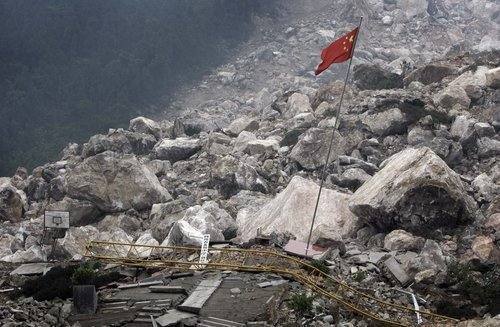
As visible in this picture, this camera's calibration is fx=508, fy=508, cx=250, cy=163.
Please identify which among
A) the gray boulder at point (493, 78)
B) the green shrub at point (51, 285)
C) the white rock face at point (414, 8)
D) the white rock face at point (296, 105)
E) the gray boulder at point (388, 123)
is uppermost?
the white rock face at point (414, 8)

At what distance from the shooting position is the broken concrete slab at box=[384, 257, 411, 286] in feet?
36.5

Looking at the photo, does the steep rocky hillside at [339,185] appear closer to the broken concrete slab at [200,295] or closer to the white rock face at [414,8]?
the broken concrete slab at [200,295]

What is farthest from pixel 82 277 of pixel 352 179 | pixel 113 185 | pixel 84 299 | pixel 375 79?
pixel 375 79

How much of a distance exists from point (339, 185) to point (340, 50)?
22.3 feet

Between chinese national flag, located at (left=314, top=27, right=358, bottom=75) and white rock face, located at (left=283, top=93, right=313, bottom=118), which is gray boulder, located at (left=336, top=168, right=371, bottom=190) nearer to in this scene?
chinese national flag, located at (left=314, top=27, right=358, bottom=75)

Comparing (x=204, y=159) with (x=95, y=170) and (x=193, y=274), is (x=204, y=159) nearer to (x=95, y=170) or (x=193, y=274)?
(x=95, y=170)

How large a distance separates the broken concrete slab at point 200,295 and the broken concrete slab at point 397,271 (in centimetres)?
388

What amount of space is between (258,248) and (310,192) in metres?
3.64

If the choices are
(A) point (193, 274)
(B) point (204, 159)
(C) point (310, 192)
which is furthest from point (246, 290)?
(B) point (204, 159)

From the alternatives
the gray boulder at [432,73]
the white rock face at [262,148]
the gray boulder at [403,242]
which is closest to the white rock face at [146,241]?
the gray boulder at [403,242]

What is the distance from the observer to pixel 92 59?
55500 millimetres

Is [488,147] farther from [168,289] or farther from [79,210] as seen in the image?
[79,210]

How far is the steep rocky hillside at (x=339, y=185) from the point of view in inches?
502

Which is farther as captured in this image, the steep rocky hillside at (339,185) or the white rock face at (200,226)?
the white rock face at (200,226)
